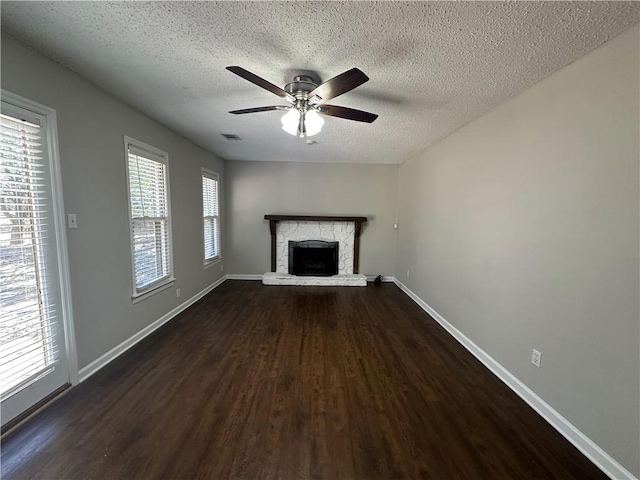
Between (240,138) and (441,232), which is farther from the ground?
(240,138)

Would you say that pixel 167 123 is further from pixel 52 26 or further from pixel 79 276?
pixel 79 276

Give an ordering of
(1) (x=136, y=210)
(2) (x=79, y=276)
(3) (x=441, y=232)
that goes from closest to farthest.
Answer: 1. (2) (x=79, y=276)
2. (1) (x=136, y=210)
3. (3) (x=441, y=232)

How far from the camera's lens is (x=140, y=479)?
4.29 ft

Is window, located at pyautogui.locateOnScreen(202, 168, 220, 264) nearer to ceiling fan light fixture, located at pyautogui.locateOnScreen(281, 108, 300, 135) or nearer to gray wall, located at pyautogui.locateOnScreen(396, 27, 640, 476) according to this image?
ceiling fan light fixture, located at pyautogui.locateOnScreen(281, 108, 300, 135)

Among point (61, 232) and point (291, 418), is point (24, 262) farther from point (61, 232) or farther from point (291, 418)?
point (291, 418)

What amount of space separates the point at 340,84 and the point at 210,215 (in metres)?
3.69

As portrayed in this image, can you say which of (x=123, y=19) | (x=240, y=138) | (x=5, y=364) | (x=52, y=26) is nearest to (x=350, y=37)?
(x=123, y=19)

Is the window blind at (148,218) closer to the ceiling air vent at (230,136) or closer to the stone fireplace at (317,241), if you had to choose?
the ceiling air vent at (230,136)

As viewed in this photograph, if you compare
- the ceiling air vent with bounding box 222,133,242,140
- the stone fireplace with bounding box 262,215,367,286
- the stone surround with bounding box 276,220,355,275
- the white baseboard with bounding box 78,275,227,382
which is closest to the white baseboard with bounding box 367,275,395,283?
the stone fireplace with bounding box 262,215,367,286

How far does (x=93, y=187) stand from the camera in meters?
2.13

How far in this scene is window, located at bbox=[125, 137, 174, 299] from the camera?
264 cm

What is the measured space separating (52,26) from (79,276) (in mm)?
1651

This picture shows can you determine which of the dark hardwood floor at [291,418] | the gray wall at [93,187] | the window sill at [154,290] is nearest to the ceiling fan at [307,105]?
the gray wall at [93,187]

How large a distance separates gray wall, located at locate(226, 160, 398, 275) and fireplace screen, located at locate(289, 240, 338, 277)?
55cm
